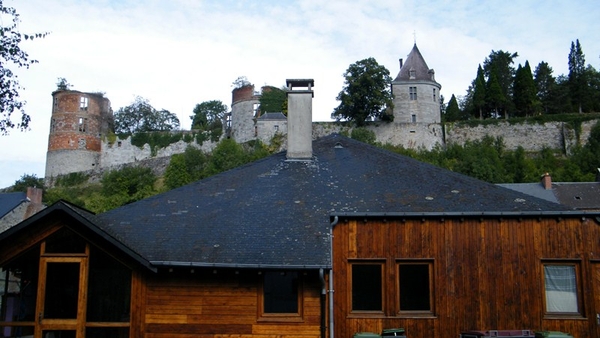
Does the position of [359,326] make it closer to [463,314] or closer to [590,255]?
[463,314]

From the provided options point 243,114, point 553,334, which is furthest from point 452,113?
point 553,334

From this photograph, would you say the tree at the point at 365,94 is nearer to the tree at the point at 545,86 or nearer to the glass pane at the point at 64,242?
the tree at the point at 545,86

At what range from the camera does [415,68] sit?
6550 centimetres

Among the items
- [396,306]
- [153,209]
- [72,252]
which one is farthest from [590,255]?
[72,252]

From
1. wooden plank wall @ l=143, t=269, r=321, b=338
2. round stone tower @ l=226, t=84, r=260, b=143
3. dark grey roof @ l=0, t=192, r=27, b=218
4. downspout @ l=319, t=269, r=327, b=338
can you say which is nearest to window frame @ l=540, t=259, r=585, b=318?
downspout @ l=319, t=269, r=327, b=338

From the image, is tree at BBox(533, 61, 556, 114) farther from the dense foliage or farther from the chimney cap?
the chimney cap

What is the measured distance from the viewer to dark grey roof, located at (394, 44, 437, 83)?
65312 millimetres

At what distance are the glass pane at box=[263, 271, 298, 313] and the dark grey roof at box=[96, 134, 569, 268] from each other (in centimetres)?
70

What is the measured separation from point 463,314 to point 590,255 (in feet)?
9.33

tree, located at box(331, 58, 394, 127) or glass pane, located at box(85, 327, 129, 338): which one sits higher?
tree, located at box(331, 58, 394, 127)

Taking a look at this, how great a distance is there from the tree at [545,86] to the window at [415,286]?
60244 mm

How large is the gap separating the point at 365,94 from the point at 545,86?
80.1 ft

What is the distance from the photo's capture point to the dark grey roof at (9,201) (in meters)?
37.9

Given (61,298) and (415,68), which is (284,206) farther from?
(415,68)
